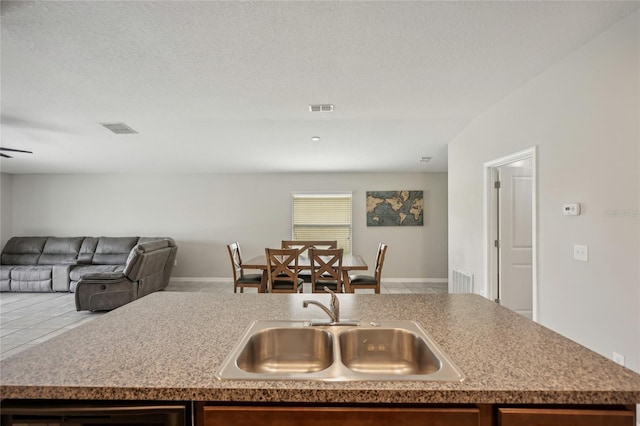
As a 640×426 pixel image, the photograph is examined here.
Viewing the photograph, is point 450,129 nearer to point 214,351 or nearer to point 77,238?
point 214,351

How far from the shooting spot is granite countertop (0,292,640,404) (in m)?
0.79

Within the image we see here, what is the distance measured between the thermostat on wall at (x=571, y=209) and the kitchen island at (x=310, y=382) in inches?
53.4

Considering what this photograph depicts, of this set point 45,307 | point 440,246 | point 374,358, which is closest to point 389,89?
point 374,358

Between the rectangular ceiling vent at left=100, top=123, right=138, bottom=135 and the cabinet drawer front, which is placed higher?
the rectangular ceiling vent at left=100, top=123, right=138, bottom=135

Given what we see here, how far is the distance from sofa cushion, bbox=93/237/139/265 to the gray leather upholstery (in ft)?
4.51

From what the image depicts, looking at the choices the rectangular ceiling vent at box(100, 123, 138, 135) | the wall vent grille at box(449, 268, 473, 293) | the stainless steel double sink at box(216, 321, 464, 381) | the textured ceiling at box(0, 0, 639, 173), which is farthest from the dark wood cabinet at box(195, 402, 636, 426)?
the rectangular ceiling vent at box(100, 123, 138, 135)

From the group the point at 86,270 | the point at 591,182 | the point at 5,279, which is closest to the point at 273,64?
the point at 591,182

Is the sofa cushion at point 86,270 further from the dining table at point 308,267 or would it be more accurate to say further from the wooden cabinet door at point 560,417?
the wooden cabinet door at point 560,417

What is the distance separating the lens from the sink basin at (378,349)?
119 cm

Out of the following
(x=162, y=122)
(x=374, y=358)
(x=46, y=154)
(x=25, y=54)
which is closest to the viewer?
(x=374, y=358)

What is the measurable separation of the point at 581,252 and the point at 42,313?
6143 millimetres

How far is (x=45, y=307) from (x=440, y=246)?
6.72 meters

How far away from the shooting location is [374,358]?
4.01ft

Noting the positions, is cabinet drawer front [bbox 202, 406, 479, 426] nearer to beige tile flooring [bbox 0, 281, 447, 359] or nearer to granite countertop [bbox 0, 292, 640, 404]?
granite countertop [bbox 0, 292, 640, 404]
